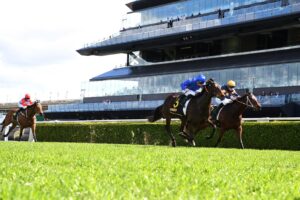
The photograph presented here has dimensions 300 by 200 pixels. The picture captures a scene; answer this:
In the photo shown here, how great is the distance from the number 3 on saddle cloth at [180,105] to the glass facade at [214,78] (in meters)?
27.8

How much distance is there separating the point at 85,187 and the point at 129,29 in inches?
2495

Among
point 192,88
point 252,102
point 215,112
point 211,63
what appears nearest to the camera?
point 192,88

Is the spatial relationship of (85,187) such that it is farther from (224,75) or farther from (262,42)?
(262,42)

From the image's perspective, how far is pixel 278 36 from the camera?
164ft

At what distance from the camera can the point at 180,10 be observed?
61156 mm

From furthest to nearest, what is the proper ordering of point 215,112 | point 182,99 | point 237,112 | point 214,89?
point 215,112 < point 237,112 < point 182,99 < point 214,89

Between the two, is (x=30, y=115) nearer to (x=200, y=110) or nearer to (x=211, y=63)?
(x=200, y=110)

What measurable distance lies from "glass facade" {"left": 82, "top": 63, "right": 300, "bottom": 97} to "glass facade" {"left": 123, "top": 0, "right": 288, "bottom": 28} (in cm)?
704

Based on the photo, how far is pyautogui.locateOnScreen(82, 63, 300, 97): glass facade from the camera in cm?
4464

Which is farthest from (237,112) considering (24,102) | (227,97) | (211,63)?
(211,63)

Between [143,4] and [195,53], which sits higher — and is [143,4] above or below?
above

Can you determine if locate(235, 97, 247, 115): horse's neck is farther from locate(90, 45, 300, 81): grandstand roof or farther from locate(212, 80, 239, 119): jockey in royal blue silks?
locate(90, 45, 300, 81): grandstand roof

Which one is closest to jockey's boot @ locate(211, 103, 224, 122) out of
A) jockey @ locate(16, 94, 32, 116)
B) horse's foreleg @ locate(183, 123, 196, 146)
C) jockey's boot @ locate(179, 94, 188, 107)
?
jockey's boot @ locate(179, 94, 188, 107)

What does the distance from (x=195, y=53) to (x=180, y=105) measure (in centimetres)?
4151
